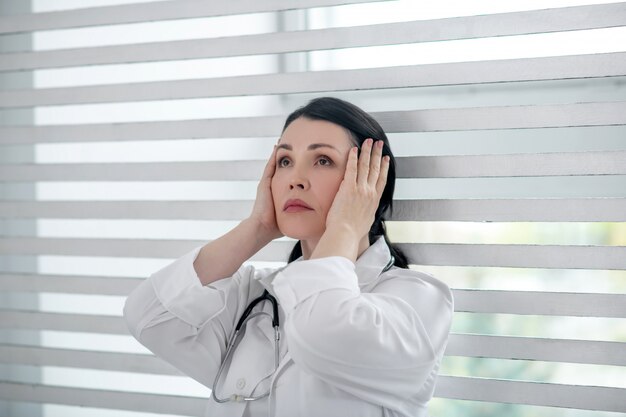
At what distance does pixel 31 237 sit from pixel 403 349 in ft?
3.70

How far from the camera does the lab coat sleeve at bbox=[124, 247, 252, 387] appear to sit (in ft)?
4.34

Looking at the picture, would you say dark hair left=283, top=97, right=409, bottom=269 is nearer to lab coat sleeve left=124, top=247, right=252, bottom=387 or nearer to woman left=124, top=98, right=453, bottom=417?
woman left=124, top=98, right=453, bottom=417

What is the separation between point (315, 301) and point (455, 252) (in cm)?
43

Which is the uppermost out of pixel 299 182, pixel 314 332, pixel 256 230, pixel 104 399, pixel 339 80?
pixel 339 80

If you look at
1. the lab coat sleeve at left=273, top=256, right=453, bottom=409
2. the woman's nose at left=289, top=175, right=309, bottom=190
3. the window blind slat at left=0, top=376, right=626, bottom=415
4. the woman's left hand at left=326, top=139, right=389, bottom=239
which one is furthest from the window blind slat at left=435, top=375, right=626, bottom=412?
the woman's nose at left=289, top=175, right=309, bottom=190

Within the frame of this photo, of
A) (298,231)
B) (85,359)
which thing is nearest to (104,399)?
(85,359)

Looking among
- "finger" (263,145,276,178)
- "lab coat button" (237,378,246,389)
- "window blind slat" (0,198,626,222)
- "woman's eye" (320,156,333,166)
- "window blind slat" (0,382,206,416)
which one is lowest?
"window blind slat" (0,382,206,416)

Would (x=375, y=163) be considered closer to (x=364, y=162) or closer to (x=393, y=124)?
(x=364, y=162)

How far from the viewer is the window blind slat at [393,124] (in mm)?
1302

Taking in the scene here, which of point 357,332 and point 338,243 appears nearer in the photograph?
point 357,332

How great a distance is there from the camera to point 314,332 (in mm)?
1064

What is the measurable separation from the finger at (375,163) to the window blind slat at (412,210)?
175 millimetres

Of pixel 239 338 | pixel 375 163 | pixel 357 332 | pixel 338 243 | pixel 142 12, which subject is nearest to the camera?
pixel 357 332

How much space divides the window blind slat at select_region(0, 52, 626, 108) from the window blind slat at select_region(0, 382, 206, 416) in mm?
756
